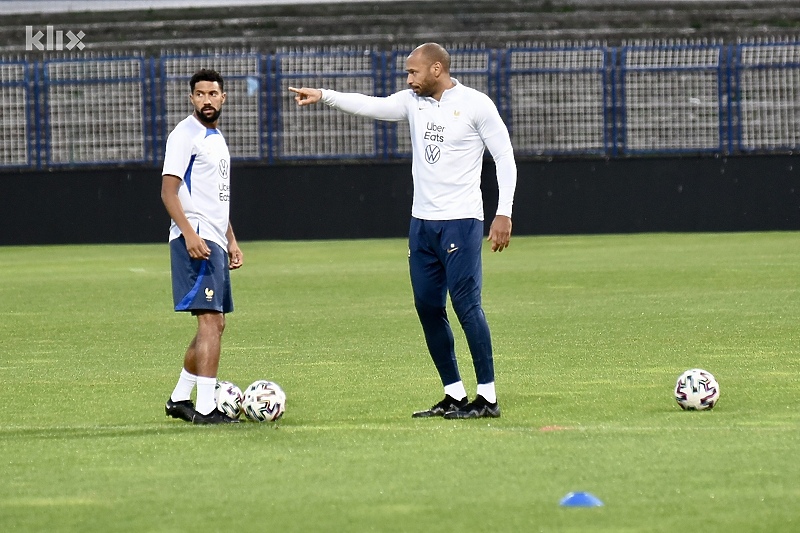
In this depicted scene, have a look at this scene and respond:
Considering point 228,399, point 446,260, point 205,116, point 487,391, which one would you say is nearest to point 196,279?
point 228,399

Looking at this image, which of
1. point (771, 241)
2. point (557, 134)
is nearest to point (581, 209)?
point (557, 134)

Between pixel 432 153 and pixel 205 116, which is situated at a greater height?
pixel 205 116

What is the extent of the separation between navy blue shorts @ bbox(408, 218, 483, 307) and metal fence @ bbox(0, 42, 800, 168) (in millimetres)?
19388

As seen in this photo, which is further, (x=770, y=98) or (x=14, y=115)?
Answer: (x=14, y=115)

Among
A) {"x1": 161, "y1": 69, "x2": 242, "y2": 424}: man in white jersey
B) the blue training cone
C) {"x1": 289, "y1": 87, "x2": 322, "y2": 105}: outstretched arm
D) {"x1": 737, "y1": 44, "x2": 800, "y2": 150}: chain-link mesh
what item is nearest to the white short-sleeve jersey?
{"x1": 161, "y1": 69, "x2": 242, "y2": 424}: man in white jersey

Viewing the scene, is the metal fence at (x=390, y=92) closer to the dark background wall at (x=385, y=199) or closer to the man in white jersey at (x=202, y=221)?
the dark background wall at (x=385, y=199)

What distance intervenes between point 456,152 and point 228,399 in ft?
6.08

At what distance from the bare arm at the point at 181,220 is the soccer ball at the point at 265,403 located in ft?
2.55

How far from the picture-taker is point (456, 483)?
6.08 m

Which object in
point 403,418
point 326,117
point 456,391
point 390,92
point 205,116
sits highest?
point 390,92

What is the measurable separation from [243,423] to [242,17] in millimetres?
24279

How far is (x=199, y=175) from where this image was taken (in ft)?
26.3

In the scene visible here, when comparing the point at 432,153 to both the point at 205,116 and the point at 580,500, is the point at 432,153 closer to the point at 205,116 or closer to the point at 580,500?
the point at 205,116

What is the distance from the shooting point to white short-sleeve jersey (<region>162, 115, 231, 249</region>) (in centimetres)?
791
